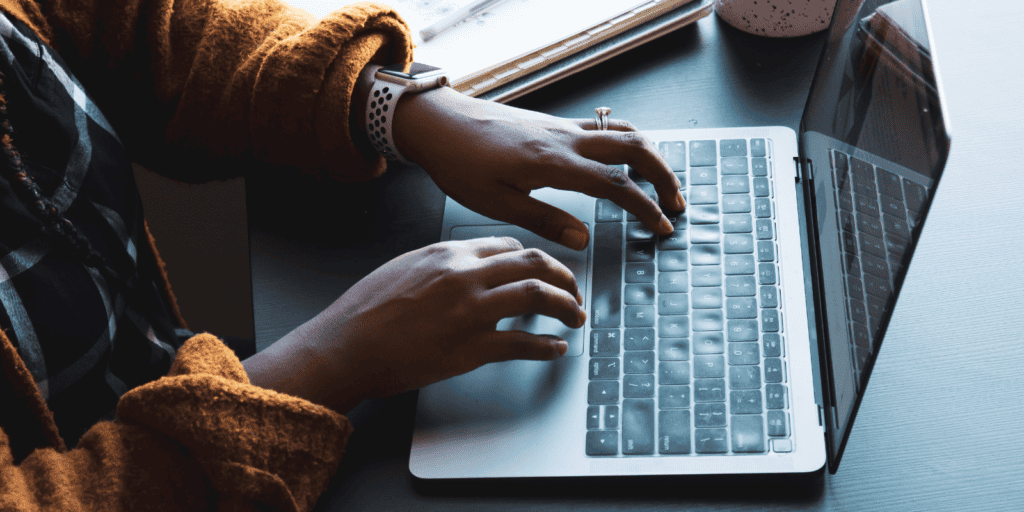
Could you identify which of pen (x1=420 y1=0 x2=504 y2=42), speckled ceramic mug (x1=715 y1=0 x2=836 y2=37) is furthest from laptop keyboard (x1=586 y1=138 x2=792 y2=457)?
pen (x1=420 y1=0 x2=504 y2=42)

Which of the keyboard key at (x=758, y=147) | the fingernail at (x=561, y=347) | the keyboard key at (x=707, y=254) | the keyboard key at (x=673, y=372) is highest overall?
the keyboard key at (x=758, y=147)

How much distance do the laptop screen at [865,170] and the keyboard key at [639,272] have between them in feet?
0.41

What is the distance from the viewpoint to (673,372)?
1.68ft

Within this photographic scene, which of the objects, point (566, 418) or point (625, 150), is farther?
point (625, 150)

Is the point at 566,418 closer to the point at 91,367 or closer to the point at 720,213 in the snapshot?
the point at 720,213

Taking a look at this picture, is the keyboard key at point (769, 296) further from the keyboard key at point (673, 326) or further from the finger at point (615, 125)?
the finger at point (615, 125)

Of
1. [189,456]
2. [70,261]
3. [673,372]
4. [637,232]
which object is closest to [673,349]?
[673,372]

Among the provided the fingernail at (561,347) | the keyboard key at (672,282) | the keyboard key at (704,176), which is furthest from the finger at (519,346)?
the keyboard key at (704,176)

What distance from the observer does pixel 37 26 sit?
0.66 m

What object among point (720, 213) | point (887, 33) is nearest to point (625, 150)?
point (720, 213)

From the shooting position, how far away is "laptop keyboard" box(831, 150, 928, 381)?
0.36m

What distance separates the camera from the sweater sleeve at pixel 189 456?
0.44 m

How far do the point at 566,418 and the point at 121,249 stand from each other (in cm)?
41

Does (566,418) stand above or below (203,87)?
below
